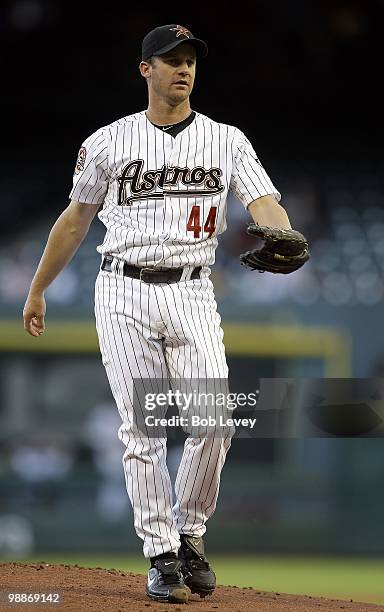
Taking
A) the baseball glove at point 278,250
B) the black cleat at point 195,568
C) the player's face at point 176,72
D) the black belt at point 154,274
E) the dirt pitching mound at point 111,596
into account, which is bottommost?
the dirt pitching mound at point 111,596

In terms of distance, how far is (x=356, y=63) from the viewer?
1032 centimetres

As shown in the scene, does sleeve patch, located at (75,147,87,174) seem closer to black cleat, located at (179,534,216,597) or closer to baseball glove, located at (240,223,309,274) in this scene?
baseball glove, located at (240,223,309,274)

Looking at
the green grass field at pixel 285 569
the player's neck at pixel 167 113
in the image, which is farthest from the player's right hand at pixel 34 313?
the green grass field at pixel 285 569

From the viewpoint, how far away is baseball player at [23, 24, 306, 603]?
2.72 metres

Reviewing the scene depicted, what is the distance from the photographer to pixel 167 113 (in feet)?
9.31

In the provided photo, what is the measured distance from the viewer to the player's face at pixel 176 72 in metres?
2.76

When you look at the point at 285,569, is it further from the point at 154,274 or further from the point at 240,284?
the point at 154,274

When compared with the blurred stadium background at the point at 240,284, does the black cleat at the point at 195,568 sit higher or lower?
lower

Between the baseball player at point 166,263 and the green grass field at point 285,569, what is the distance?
4265mm

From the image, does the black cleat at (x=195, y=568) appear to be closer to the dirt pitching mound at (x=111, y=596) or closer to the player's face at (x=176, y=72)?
the dirt pitching mound at (x=111, y=596)

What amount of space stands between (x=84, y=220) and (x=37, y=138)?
7112 mm

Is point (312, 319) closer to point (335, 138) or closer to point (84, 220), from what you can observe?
point (335, 138)

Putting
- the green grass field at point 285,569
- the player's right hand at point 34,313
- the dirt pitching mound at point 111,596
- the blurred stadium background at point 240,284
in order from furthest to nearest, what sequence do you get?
the blurred stadium background at point 240,284, the green grass field at point 285,569, the player's right hand at point 34,313, the dirt pitching mound at point 111,596

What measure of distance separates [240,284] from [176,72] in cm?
594
